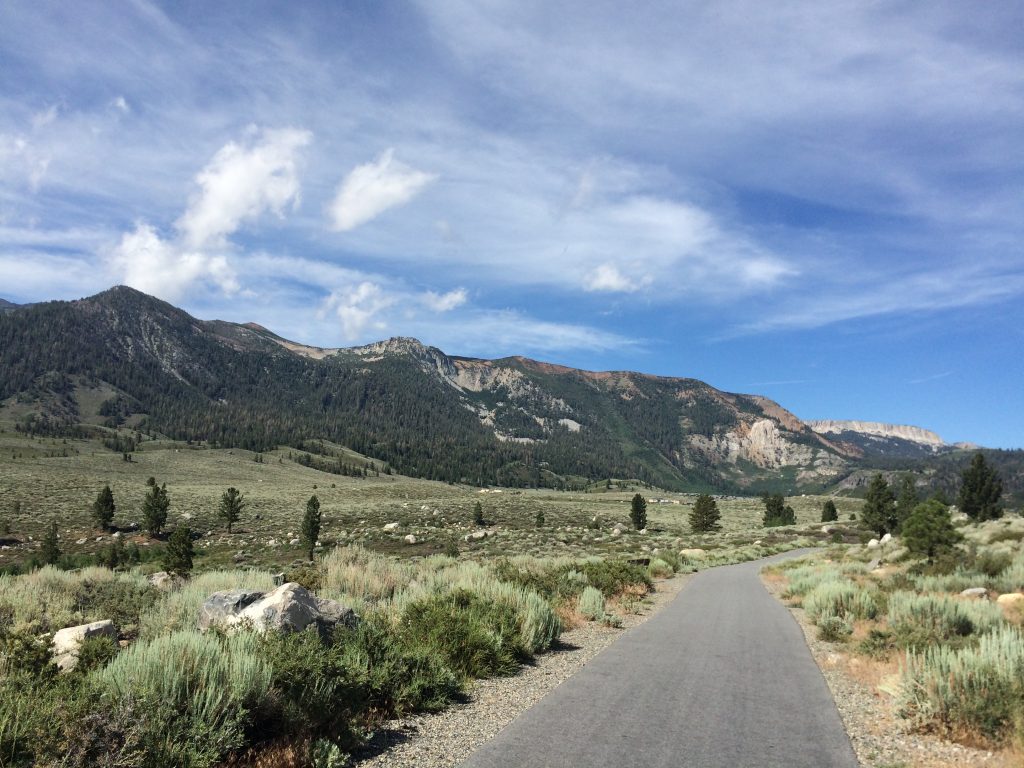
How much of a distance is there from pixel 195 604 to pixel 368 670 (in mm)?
4849

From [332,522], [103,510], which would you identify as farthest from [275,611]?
[103,510]

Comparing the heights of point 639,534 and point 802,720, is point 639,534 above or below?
below

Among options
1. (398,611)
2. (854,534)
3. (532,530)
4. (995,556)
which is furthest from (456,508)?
(398,611)

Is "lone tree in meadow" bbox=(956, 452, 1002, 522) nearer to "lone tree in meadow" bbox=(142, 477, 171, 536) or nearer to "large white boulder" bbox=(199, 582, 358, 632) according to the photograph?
"large white boulder" bbox=(199, 582, 358, 632)

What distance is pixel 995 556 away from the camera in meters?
20.5

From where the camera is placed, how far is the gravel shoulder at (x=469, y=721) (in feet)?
18.7

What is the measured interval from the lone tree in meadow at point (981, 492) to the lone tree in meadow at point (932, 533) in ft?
147

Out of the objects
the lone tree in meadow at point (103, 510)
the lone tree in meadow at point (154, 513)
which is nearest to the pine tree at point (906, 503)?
the lone tree in meadow at point (154, 513)

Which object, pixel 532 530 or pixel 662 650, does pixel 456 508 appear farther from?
pixel 662 650

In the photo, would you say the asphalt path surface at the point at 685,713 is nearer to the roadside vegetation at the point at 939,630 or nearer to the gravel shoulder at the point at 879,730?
the gravel shoulder at the point at 879,730

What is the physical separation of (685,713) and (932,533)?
68.4ft

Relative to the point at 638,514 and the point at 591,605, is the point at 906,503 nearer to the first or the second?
the point at 638,514

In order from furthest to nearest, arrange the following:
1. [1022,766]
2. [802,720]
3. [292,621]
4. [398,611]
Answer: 1. [398,611]
2. [292,621]
3. [802,720]
4. [1022,766]

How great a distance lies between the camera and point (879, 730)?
6793 mm
